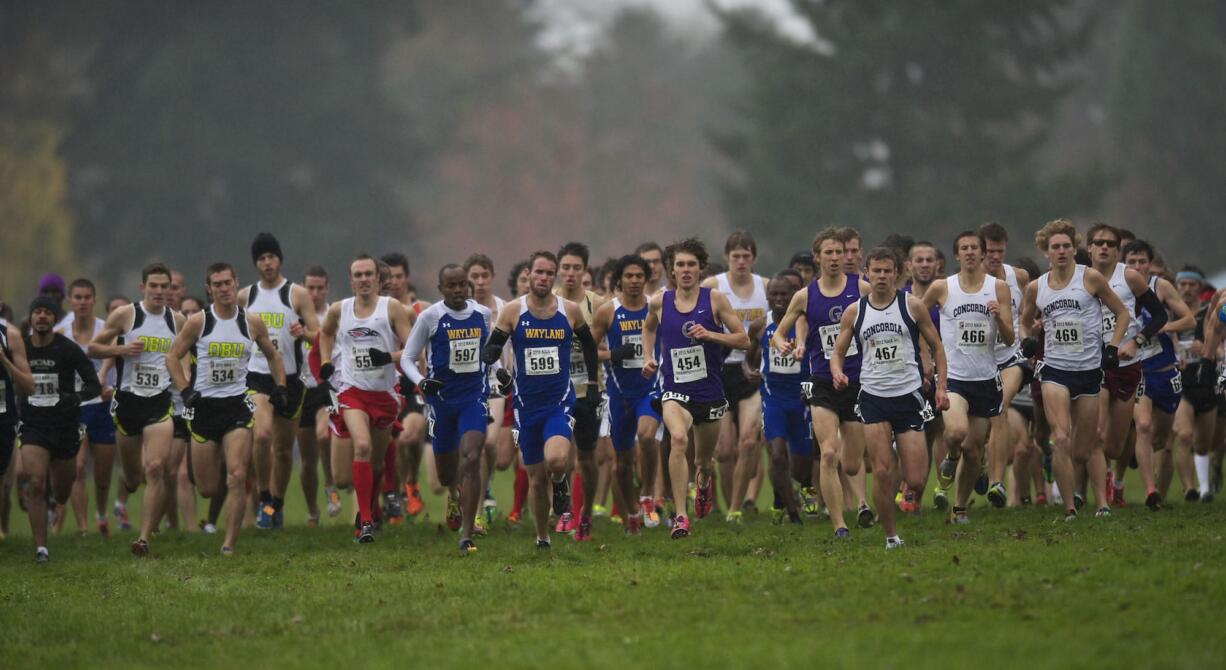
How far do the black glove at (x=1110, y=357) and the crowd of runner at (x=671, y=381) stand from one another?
0.02 metres

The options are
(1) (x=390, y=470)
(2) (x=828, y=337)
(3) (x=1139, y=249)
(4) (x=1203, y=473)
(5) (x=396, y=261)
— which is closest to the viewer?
(2) (x=828, y=337)

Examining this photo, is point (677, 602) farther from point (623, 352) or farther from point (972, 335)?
point (972, 335)

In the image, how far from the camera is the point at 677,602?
11.4 meters

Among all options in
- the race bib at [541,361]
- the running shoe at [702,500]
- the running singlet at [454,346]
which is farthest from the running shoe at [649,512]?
the race bib at [541,361]

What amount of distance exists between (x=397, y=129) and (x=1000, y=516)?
51.8 m

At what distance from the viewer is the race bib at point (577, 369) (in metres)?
16.2

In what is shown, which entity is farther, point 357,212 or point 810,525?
point 357,212

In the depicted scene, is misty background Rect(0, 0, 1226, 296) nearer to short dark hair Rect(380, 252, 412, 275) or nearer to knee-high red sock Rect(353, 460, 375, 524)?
short dark hair Rect(380, 252, 412, 275)

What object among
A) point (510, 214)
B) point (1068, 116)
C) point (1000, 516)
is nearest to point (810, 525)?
point (1000, 516)

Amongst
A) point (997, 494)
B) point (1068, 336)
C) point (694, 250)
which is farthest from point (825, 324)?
point (997, 494)

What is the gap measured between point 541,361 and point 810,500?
398cm

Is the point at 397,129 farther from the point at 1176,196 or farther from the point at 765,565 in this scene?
the point at 765,565

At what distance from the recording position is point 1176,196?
204ft

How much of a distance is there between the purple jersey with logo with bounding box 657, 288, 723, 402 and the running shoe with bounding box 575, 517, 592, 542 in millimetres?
1423
